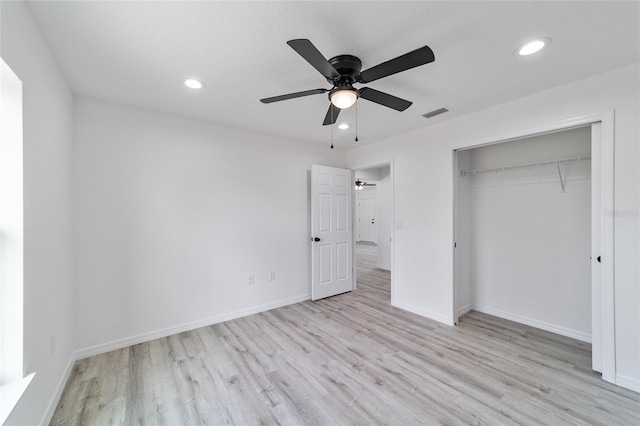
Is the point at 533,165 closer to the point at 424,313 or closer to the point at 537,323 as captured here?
the point at 537,323

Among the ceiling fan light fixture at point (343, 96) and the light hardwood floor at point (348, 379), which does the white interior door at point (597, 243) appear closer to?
the light hardwood floor at point (348, 379)

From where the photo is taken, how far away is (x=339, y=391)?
2029 millimetres

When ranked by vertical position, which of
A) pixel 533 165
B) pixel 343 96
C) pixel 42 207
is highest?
pixel 343 96

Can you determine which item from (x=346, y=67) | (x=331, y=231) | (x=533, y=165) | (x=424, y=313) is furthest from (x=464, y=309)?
(x=346, y=67)

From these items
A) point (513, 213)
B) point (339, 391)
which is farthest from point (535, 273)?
point (339, 391)

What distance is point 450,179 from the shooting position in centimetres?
322

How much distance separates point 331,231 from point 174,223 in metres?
2.31

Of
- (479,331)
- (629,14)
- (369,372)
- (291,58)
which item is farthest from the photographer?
(479,331)

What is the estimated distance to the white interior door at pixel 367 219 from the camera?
10.9 m

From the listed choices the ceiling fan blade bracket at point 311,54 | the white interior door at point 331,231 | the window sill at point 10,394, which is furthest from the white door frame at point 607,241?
the window sill at point 10,394

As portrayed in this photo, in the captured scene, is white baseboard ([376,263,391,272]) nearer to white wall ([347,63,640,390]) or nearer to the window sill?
white wall ([347,63,640,390])

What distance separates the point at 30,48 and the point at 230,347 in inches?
111

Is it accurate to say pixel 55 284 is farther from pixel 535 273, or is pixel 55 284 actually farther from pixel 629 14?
pixel 535 273

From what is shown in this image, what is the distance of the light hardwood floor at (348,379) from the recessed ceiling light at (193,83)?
260 centimetres
